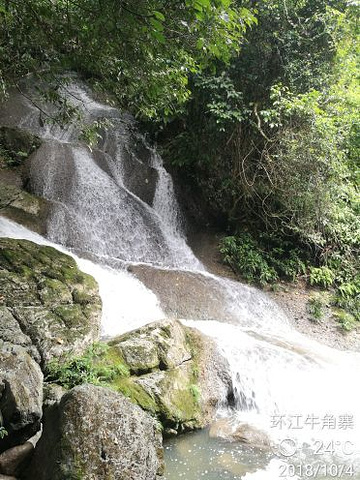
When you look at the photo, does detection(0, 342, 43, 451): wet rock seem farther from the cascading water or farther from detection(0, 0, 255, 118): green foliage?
detection(0, 0, 255, 118): green foliage

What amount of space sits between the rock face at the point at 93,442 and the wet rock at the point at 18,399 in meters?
0.18

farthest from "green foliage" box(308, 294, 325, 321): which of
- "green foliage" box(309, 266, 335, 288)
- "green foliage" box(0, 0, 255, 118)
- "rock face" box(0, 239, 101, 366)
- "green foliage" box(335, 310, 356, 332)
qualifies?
"green foliage" box(0, 0, 255, 118)

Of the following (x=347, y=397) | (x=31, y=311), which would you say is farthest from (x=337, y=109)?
(x=31, y=311)

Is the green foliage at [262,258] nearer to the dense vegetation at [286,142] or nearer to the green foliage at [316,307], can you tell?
the dense vegetation at [286,142]

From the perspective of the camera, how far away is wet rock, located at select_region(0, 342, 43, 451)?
137 inches

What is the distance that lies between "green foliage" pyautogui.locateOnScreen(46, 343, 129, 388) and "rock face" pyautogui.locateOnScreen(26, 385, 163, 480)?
3.43 feet

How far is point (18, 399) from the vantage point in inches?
140

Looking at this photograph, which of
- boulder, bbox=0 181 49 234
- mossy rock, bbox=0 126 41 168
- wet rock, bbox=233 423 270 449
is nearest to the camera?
wet rock, bbox=233 423 270 449

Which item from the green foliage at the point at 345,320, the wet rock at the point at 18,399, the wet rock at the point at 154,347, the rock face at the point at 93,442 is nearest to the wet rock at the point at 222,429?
the wet rock at the point at 154,347

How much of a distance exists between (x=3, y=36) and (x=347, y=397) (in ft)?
25.0

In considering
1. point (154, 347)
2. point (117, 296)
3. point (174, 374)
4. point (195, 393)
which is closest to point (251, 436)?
point (195, 393)

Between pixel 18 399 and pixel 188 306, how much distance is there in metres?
5.28

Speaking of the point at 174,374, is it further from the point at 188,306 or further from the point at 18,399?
the point at 188,306

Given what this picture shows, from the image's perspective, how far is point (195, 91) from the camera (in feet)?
36.3
